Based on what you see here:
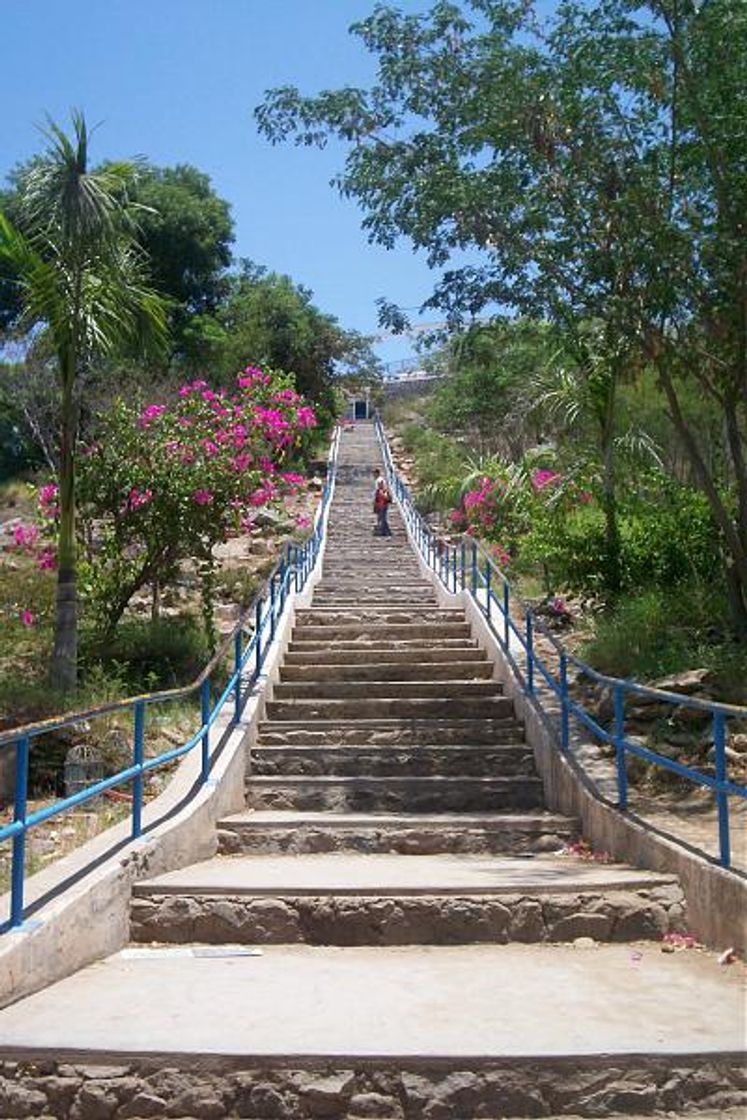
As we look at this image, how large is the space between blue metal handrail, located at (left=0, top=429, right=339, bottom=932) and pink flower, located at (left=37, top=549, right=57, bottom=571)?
3.08 metres

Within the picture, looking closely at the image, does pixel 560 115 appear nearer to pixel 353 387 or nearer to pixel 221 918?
pixel 221 918

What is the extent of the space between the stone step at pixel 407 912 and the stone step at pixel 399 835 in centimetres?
155

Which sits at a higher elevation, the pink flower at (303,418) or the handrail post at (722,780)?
the pink flower at (303,418)

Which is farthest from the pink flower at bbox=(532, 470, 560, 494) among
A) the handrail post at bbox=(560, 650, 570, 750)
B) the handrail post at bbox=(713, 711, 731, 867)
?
the handrail post at bbox=(713, 711, 731, 867)

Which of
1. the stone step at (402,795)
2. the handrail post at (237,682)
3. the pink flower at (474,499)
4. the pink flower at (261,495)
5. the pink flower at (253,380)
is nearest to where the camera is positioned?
the stone step at (402,795)

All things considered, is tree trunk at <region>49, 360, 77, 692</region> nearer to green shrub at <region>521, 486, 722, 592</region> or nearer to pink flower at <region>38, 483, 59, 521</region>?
pink flower at <region>38, 483, 59, 521</region>

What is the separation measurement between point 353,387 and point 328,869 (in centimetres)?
3324

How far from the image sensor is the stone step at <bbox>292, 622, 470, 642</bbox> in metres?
12.8

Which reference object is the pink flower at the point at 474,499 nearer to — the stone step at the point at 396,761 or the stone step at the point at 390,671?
the stone step at the point at 390,671

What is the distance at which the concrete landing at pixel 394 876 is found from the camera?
607cm

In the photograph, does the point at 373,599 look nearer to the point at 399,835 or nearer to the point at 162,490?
the point at 162,490

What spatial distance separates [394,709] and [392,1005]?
597 cm

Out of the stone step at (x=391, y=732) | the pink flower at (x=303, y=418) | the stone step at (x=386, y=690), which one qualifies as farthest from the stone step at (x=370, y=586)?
the stone step at (x=391, y=732)

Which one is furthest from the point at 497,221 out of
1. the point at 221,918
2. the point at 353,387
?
the point at 353,387
